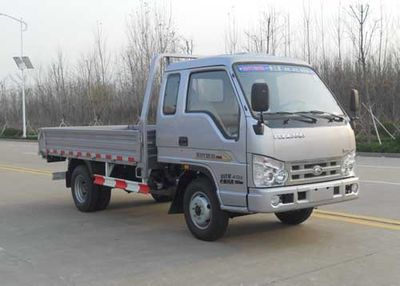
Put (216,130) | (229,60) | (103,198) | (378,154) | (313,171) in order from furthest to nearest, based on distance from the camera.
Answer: (378,154) < (103,198) < (229,60) < (216,130) < (313,171)

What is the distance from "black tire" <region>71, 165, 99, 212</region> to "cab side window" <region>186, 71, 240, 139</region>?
3.11 metres

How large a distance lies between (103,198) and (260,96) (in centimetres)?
459

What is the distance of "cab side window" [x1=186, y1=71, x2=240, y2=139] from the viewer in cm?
681

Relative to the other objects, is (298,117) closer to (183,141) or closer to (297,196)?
(297,196)

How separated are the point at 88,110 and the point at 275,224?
3610cm

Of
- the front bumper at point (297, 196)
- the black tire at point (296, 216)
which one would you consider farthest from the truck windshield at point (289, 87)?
the black tire at point (296, 216)

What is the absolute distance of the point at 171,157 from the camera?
7656 mm

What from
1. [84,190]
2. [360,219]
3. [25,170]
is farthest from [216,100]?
[25,170]

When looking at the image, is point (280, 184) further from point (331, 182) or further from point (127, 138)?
point (127, 138)

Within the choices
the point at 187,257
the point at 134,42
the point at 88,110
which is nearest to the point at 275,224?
the point at 187,257

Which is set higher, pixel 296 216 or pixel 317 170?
pixel 317 170

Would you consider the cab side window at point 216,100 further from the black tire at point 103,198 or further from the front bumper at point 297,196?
the black tire at point 103,198

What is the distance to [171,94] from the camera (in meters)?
7.77

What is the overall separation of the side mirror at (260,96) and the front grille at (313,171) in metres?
0.81
